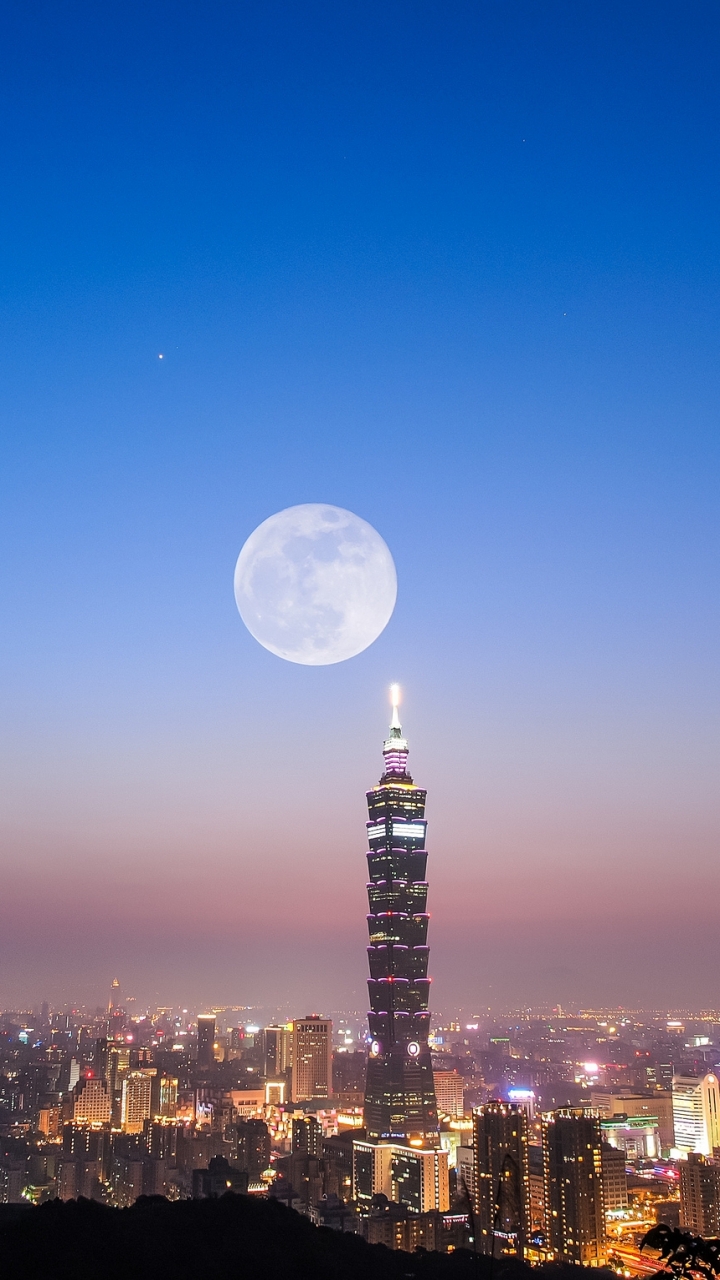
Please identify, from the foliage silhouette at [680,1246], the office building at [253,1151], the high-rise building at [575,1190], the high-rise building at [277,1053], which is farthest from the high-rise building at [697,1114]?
the foliage silhouette at [680,1246]

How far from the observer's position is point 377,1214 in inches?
1313

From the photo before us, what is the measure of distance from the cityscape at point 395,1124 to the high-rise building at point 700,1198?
57 mm

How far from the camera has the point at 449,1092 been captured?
69250 millimetres

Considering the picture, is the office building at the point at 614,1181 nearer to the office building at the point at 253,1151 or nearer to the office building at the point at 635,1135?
the office building at the point at 253,1151

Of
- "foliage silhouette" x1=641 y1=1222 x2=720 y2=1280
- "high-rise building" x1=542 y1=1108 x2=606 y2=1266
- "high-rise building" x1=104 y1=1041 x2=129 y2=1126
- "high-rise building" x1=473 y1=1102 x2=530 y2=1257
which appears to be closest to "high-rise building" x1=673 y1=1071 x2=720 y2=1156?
"high-rise building" x1=473 y1=1102 x2=530 y2=1257

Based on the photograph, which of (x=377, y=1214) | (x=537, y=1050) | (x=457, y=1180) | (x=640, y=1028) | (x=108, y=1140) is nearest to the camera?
(x=377, y=1214)

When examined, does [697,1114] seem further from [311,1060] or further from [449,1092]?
[311,1060]

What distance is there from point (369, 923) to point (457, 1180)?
1589 cm

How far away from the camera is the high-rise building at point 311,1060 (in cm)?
7600

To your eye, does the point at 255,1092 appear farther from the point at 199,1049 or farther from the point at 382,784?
the point at 382,784

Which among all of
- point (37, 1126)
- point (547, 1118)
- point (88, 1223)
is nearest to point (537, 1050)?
point (37, 1126)

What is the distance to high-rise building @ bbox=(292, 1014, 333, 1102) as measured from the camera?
76.0m

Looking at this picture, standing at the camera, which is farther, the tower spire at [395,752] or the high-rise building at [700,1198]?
the tower spire at [395,752]

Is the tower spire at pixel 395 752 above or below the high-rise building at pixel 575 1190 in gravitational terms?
above
